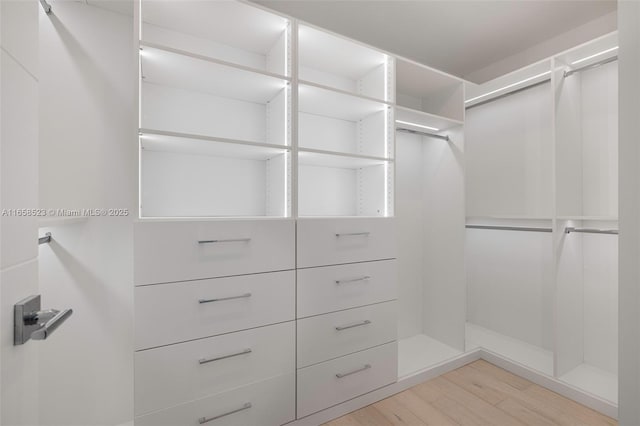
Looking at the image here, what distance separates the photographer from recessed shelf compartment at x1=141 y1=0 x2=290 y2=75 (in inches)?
56.9

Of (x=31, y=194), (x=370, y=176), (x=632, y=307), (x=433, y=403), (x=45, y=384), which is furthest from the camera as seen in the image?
(x=370, y=176)

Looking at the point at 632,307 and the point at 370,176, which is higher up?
the point at 370,176

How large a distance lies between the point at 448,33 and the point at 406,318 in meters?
2.42

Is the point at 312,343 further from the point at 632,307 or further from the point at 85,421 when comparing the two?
the point at 632,307

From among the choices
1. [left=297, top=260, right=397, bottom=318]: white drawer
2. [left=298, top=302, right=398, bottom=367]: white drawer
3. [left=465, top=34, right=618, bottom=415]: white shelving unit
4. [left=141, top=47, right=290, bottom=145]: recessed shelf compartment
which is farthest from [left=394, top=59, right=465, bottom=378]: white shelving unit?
[left=141, top=47, right=290, bottom=145]: recessed shelf compartment

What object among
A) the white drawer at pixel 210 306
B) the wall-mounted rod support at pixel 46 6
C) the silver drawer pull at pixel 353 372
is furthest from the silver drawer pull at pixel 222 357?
the wall-mounted rod support at pixel 46 6

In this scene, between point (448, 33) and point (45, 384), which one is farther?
point (448, 33)

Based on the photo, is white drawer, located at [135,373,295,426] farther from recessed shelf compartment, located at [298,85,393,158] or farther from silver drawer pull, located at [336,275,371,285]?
recessed shelf compartment, located at [298,85,393,158]

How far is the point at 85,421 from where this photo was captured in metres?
1.48

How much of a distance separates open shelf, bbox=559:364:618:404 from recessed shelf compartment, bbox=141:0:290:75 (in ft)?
8.69

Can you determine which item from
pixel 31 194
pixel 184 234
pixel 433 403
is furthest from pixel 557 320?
pixel 31 194

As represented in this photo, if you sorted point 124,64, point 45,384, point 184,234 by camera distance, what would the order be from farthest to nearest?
point 124,64
point 45,384
point 184,234

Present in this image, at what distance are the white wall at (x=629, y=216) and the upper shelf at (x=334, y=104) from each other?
134 centimetres

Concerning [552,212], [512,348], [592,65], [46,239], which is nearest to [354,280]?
[552,212]
